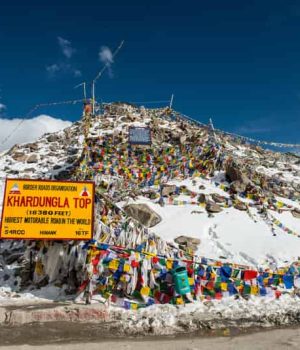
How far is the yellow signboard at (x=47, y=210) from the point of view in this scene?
12727 millimetres

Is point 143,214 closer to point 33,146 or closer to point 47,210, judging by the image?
point 47,210

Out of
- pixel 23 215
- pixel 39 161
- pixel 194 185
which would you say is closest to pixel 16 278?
pixel 23 215

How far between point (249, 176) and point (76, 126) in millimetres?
24777

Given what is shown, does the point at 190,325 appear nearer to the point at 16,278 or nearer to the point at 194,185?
the point at 16,278

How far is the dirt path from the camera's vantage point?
28.0 ft

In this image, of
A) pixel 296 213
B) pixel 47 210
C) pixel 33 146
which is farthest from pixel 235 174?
pixel 33 146

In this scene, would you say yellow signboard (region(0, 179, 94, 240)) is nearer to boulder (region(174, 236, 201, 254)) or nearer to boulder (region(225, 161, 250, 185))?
boulder (region(174, 236, 201, 254))

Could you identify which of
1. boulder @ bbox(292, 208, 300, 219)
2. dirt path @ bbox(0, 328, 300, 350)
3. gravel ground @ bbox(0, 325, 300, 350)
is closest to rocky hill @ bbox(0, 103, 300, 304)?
boulder @ bbox(292, 208, 300, 219)

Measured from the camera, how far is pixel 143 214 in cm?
1798

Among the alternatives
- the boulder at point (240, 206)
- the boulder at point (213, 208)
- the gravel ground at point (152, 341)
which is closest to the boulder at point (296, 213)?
the boulder at point (240, 206)

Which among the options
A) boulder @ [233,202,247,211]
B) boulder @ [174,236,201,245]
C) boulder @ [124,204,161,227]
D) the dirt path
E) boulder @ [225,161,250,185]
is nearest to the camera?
the dirt path

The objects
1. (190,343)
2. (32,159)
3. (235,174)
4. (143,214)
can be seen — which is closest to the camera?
(190,343)

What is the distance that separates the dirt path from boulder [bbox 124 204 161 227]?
8.68 meters

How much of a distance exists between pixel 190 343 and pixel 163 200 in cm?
1184
